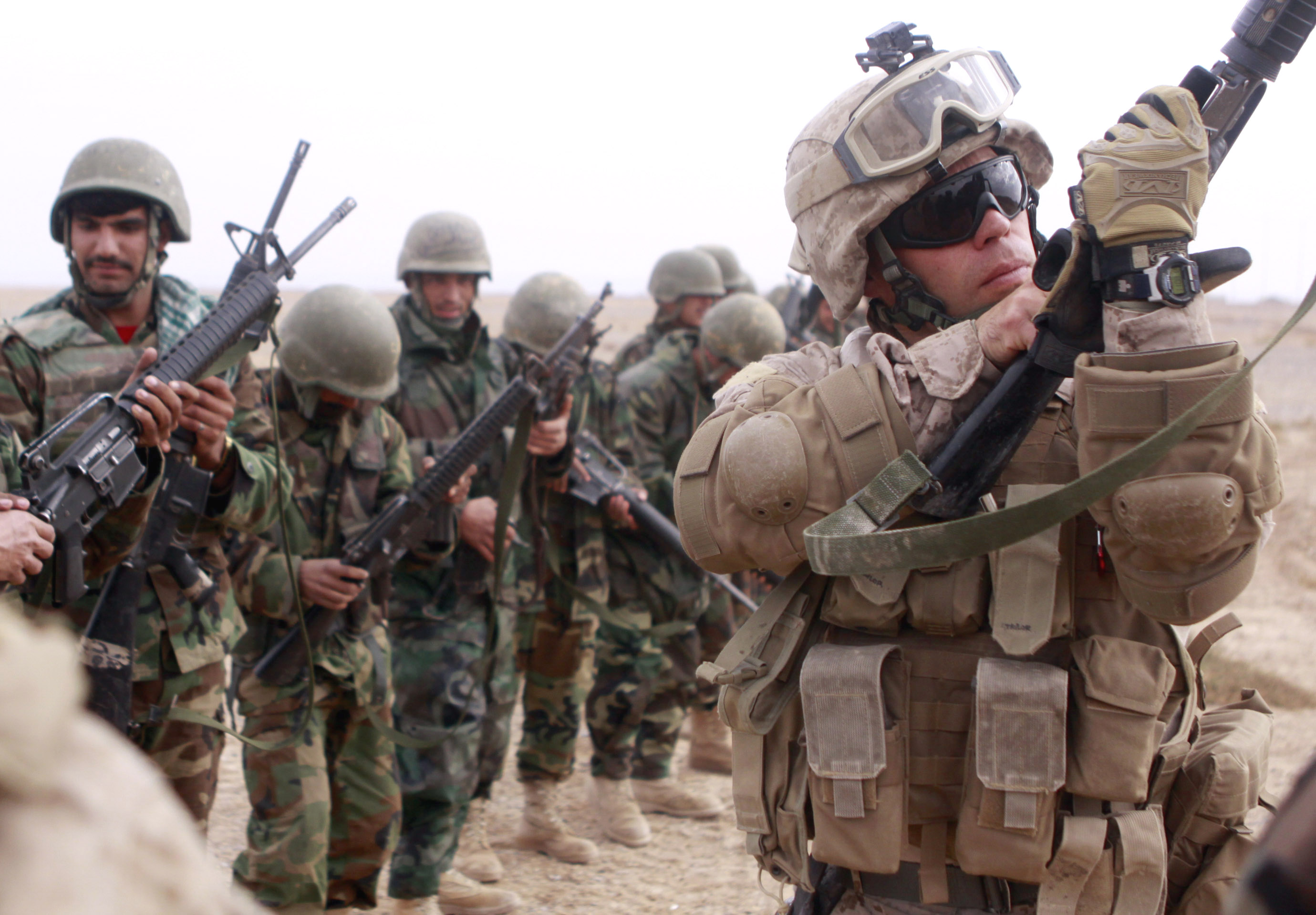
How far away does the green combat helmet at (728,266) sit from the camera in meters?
9.73

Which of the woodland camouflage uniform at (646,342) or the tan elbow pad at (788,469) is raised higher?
the tan elbow pad at (788,469)

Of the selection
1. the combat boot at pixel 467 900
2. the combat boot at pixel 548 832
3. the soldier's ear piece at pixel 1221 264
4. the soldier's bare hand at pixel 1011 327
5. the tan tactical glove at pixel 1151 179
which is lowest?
the combat boot at pixel 548 832

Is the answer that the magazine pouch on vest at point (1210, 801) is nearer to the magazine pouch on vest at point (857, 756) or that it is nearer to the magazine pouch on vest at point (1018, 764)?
the magazine pouch on vest at point (1018, 764)

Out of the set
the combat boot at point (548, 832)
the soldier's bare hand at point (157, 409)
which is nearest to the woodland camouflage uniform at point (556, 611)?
the combat boot at point (548, 832)

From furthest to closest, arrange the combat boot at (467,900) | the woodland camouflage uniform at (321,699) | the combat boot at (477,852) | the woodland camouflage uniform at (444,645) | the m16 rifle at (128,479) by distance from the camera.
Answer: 1. the combat boot at (477,852)
2. the combat boot at (467,900)
3. the woodland camouflage uniform at (444,645)
4. the woodland camouflage uniform at (321,699)
5. the m16 rifle at (128,479)

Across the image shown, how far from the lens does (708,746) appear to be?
22.2ft

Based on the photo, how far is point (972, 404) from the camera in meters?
1.95

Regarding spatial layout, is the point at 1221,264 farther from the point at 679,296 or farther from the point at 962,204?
the point at 679,296

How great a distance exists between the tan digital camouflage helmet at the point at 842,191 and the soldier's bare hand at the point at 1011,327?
300 millimetres

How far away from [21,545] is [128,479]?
0.40m

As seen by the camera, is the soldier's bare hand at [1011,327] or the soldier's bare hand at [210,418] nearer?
the soldier's bare hand at [1011,327]

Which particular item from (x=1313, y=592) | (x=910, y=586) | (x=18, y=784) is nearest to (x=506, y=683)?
(x=910, y=586)

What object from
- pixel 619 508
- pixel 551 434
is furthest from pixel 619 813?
pixel 551 434

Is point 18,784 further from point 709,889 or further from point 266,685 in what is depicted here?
point 709,889
